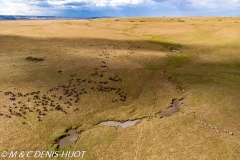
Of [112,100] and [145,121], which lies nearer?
[145,121]

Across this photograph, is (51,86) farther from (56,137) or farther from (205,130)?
(205,130)

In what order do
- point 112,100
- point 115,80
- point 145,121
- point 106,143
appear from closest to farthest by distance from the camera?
point 106,143
point 145,121
point 112,100
point 115,80

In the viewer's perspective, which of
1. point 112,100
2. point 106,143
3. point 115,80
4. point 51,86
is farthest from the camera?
point 115,80

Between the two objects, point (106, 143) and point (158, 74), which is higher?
point (158, 74)

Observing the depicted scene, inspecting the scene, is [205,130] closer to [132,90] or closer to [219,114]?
[219,114]

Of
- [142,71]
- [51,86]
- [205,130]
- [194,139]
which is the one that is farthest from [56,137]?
[142,71]

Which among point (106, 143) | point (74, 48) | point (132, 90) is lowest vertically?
point (106, 143)
